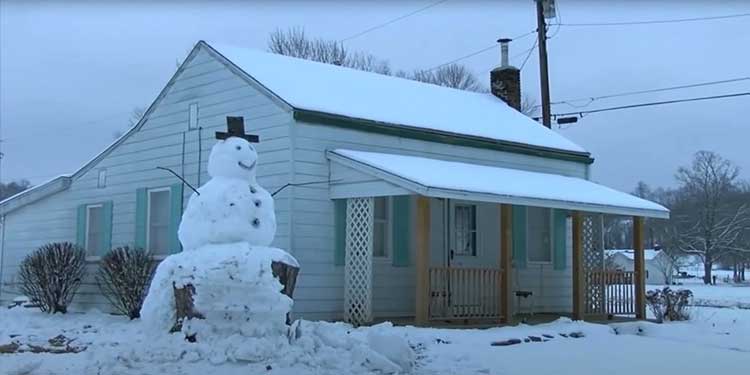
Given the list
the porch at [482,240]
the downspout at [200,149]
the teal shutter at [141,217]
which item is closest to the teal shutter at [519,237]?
the porch at [482,240]

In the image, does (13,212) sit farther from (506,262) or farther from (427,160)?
(506,262)

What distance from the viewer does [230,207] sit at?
9.52 meters

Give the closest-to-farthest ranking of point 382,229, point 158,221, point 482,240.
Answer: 1. point 382,229
2. point 158,221
3. point 482,240

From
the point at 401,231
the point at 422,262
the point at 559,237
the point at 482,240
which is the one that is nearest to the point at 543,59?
the point at 559,237

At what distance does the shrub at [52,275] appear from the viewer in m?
15.6

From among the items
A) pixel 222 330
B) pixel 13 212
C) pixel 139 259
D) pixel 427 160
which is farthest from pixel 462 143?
pixel 13 212

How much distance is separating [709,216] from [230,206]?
5566 centimetres

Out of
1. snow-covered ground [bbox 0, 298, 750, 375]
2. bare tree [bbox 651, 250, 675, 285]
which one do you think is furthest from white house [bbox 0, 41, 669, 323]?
bare tree [bbox 651, 250, 675, 285]

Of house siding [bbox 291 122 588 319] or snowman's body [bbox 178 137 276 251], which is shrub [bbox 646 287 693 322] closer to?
house siding [bbox 291 122 588 319]

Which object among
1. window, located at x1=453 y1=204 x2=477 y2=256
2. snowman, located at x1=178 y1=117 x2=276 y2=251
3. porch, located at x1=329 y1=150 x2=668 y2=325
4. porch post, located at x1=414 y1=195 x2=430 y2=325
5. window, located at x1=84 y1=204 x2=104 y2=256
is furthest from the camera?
window, located at x1=84 y1=204 x2=104 y2=256

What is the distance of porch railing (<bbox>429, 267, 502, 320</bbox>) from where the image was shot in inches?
528

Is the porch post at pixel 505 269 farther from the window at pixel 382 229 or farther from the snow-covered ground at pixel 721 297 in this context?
the snow-covered ground at pixel 721 297

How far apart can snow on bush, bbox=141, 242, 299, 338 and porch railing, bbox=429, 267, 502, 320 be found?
4.87 m

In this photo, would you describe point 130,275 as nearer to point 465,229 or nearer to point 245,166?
point 245,166
